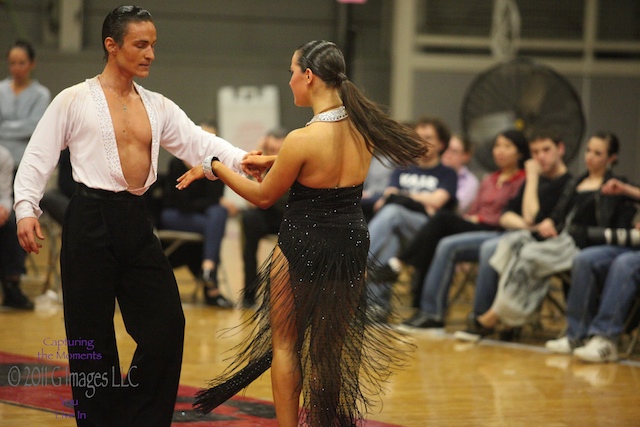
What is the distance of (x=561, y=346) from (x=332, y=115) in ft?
10.2

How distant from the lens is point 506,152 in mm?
6730

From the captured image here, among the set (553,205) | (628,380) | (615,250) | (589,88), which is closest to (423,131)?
(553,205)

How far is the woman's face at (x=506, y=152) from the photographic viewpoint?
22.0ft

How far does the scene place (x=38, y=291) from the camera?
7.50 metres

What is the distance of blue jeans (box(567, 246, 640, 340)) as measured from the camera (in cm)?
560

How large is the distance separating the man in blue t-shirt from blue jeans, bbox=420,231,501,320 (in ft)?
1.48

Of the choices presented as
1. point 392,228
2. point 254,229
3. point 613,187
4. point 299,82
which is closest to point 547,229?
point 613,187

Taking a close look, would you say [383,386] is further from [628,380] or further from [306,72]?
[306,72]

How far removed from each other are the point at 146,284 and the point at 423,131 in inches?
163

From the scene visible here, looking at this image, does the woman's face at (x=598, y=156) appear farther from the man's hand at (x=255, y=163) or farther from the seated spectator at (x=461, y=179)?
the man's hand at (x=255, y=163)

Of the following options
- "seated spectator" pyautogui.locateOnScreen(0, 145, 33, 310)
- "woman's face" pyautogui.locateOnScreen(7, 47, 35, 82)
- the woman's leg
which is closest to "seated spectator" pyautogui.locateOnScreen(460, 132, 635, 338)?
the woman's leg

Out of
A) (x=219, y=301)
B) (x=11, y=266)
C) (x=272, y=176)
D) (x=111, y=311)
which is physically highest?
(x=272, y=176)

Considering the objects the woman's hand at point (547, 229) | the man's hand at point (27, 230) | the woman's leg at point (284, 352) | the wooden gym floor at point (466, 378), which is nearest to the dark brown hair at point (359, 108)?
the woman's leg at point (284, 352)

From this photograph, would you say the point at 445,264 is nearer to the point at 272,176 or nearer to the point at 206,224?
the point at 206,224
